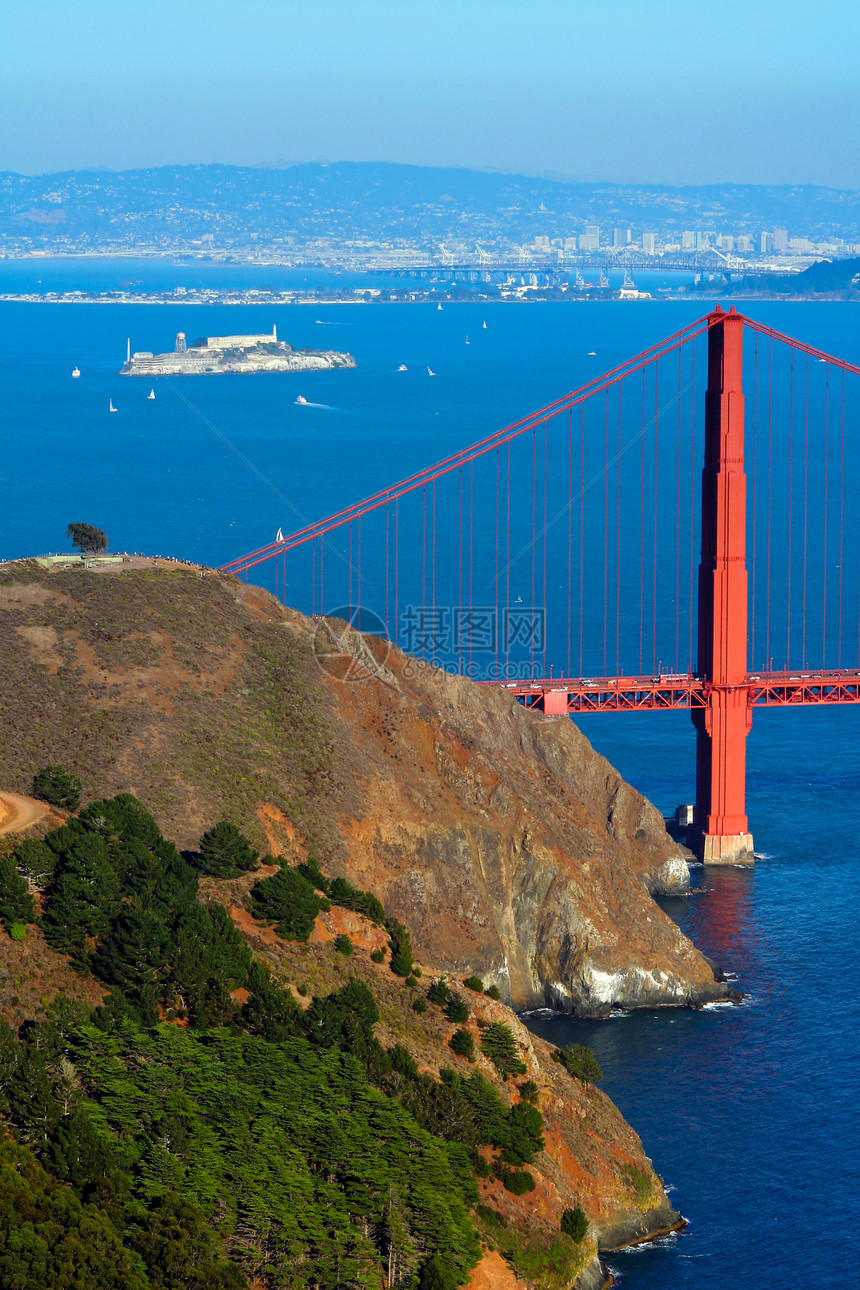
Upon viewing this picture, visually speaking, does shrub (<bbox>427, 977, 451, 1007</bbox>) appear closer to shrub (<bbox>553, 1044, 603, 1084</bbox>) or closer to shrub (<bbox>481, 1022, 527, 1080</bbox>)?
shrub (<bbox>481, 1022, 527, 1080</bbox>)

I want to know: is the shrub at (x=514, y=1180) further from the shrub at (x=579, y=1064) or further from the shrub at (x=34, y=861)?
the shrub at (x=34, y=861)

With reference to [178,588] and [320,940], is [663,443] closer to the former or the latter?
[178,588]

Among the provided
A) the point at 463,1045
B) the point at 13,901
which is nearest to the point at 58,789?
the point at 13,901

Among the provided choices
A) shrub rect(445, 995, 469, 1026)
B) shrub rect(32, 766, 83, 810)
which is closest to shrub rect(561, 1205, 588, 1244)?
shrub rect(445, 995, 469, 1026)

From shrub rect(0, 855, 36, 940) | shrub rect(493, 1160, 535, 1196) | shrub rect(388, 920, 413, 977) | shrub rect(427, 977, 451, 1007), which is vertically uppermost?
shrub rect(0, 855, 36, 940)

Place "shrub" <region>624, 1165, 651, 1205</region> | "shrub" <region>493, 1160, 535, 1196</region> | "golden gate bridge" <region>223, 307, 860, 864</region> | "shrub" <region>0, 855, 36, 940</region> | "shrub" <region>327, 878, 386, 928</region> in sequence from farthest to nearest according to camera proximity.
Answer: "golden gate bridge" <region>223, 307, 860, 864</region>
"shrub" <region>327, 878, 386, 928</region>
"shrub" <region>624, 1165, 651, 1205</region>
"shrub" <region>493, 1160, 535, 1196</region>
"shrub" <region>0, 855, 36, 940</region>
